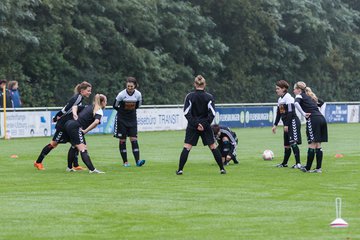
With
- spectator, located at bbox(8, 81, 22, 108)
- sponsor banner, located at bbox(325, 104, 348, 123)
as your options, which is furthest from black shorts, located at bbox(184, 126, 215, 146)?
sponsor banner, located at bbox(325, 104, 348, 123)

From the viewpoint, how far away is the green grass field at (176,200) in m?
11.8

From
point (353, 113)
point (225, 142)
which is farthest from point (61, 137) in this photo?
point (353, 113)

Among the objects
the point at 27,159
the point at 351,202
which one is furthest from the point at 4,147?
the point at 351,202

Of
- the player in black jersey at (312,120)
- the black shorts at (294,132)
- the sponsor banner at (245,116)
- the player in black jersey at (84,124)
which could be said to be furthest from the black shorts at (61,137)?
the sponsor banner at (245,116)

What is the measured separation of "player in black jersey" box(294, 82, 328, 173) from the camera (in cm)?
2003

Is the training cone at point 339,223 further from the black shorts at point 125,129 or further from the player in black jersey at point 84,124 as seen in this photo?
the black shorts at point 125,129

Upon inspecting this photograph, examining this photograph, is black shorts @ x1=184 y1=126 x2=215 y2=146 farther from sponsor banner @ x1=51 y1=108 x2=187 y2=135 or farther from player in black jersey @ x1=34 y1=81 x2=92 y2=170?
sponsor banner @ x1=51 y1=108 x2=187 y2=135

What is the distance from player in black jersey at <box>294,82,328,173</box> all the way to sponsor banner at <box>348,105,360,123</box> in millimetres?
35376

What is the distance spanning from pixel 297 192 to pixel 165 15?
4003 centimetres

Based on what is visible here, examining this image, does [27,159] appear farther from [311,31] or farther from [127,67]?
[311,31]

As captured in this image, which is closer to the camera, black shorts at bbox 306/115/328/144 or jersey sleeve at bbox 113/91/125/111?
black shorts at bbox 306/115/328/144

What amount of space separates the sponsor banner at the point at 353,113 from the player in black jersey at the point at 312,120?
35376 mm

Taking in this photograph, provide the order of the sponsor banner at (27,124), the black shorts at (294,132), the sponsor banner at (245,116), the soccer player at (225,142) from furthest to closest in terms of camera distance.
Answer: the sponsor banner at (245,116), the sponsor banner at (27,124), the soccer player at (225,142), the black shorts at (294,132)

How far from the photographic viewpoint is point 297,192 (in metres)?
16.3
